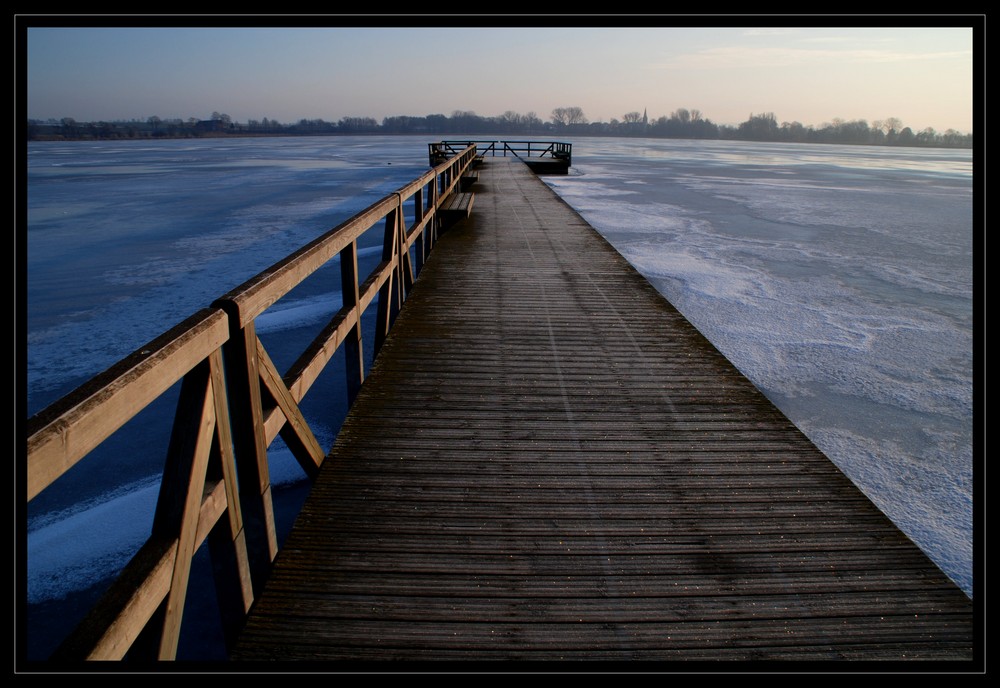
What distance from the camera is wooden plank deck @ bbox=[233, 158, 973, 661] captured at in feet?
5.93

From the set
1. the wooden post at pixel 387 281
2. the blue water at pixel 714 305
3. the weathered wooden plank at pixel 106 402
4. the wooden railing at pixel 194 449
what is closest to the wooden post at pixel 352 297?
the wooden post at pixel 387 281

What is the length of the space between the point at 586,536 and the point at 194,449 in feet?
4.64

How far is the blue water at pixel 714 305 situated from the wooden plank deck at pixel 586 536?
1387mm

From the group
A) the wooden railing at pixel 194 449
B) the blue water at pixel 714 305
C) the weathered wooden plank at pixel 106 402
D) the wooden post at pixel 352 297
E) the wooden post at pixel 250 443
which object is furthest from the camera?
the blue water at pixel 714 305

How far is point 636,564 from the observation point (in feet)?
6.94

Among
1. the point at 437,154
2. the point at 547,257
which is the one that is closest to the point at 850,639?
the point at 547,257

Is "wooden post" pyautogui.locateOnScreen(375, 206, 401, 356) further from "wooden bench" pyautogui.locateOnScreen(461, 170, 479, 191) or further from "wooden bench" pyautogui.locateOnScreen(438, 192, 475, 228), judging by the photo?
"wooden bench" pyautogui.locateOnScreen(461, 170, 479, 191)

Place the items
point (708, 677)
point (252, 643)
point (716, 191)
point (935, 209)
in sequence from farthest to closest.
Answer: point (716, 191)
point (935, 209)
point (252, 643)
point (708, 677)

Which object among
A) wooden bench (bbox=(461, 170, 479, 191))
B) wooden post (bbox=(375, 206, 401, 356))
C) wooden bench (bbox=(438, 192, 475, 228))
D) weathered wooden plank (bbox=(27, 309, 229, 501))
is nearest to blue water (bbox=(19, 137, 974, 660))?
weathered wooden plank (bbox=(27, 309, 229, 501))

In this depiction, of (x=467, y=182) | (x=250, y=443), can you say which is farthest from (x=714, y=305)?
(x=467, y=182)

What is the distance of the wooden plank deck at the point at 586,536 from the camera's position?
181cm

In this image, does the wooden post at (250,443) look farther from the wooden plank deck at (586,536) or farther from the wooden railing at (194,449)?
the wooden plank deck at (586,536)
